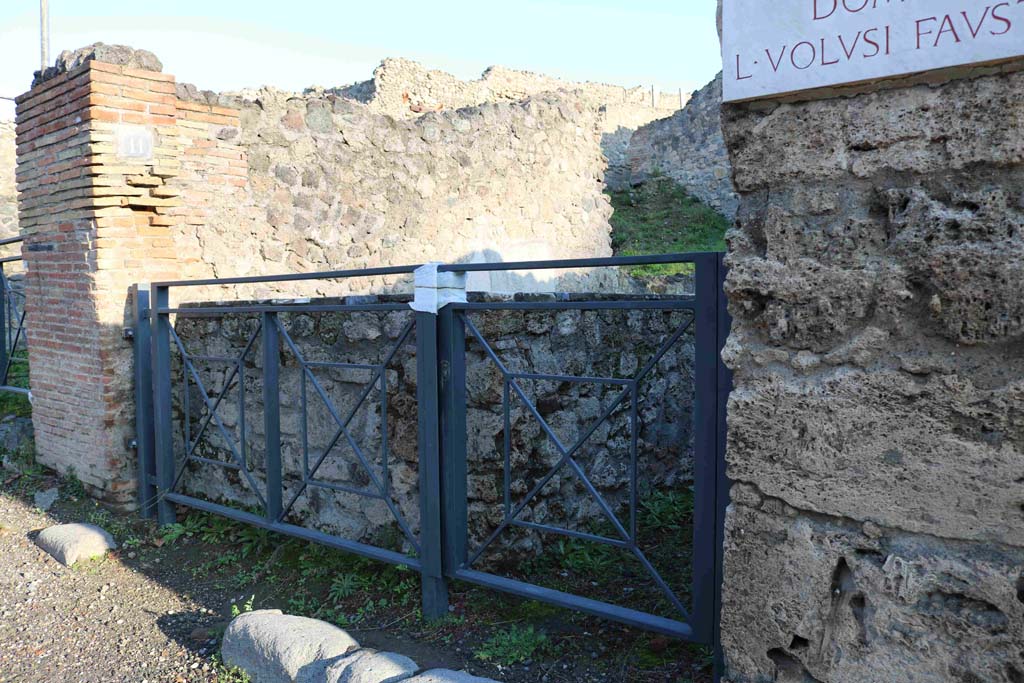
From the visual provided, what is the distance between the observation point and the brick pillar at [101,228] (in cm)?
468

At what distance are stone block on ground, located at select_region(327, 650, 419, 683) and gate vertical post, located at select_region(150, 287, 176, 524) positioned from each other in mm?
2304

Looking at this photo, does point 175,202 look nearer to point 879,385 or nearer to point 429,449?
point 429,449

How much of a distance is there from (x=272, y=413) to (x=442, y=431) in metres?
1.07

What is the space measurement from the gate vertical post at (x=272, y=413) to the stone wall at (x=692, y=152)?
35.2 ft

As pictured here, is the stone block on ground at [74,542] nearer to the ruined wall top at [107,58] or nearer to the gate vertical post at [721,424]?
the ruined wall top at [107,58]

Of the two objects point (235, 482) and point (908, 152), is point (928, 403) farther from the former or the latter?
point (235, 482)

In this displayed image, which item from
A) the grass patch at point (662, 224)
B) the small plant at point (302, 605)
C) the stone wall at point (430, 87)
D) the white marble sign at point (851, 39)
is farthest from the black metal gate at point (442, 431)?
the stone wall at point (430, 87)

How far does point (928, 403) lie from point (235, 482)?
3.65 meters

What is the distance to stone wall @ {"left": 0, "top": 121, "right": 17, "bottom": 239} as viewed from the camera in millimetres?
13109

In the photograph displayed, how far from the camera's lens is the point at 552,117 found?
732 centimetres

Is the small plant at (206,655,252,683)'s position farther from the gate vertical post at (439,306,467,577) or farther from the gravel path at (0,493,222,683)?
the gate vertical post at (439,306,467,577)

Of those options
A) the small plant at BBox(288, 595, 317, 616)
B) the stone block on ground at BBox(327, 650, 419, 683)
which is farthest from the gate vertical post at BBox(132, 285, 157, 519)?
the stone block on ground at BBox(327, 650, 419, 683)

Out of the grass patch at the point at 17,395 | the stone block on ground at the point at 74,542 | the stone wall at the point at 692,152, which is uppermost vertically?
the stone wall at the point at 692,152

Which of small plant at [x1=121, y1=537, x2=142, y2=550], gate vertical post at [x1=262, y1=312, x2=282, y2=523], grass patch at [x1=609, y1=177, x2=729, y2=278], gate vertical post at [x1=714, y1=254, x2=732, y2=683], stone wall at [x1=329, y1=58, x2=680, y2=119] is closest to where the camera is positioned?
gate vertical post at [x1=714, y1=254, x2=732, y2=683]
